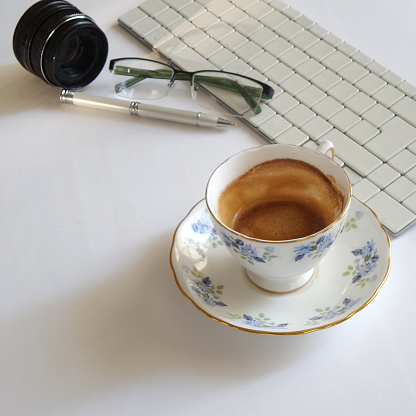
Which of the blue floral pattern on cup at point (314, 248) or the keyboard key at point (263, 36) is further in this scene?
the keyboard key at point (263, 36)

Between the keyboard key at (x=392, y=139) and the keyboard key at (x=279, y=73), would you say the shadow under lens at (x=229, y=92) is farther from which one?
the keyboard key at (x=392, y=139)

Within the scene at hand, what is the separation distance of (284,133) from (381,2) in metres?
0.32

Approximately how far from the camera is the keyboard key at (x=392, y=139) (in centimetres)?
77

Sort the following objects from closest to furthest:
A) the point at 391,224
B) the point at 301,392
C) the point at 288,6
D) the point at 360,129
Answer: the point at 301,392, the point at 391,224, the point at 360,129, the point at 288,6

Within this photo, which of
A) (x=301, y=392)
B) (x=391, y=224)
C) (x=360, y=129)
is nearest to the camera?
(x=301, y=392)

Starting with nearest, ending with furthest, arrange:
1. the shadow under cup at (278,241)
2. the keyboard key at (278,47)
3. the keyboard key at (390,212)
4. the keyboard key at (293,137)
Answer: the shadow under cup at (278,241) < the keyboard key at (390,212) < the keyboard key at (293,137) < the keyboard key at (278,47)

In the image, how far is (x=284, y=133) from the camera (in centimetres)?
81

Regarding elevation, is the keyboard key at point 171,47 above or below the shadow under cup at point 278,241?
below

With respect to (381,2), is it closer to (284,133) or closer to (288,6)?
(288,6)

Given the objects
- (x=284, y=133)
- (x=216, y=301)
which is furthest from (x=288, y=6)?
(x=216, y=301)

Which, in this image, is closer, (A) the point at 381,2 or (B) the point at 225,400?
(B) the point at 225,400

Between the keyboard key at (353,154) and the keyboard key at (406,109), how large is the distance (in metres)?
0.08

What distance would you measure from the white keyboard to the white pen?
0.05 metres

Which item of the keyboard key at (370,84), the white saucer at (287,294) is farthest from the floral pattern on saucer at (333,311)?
the keyboard key at (370,84)
